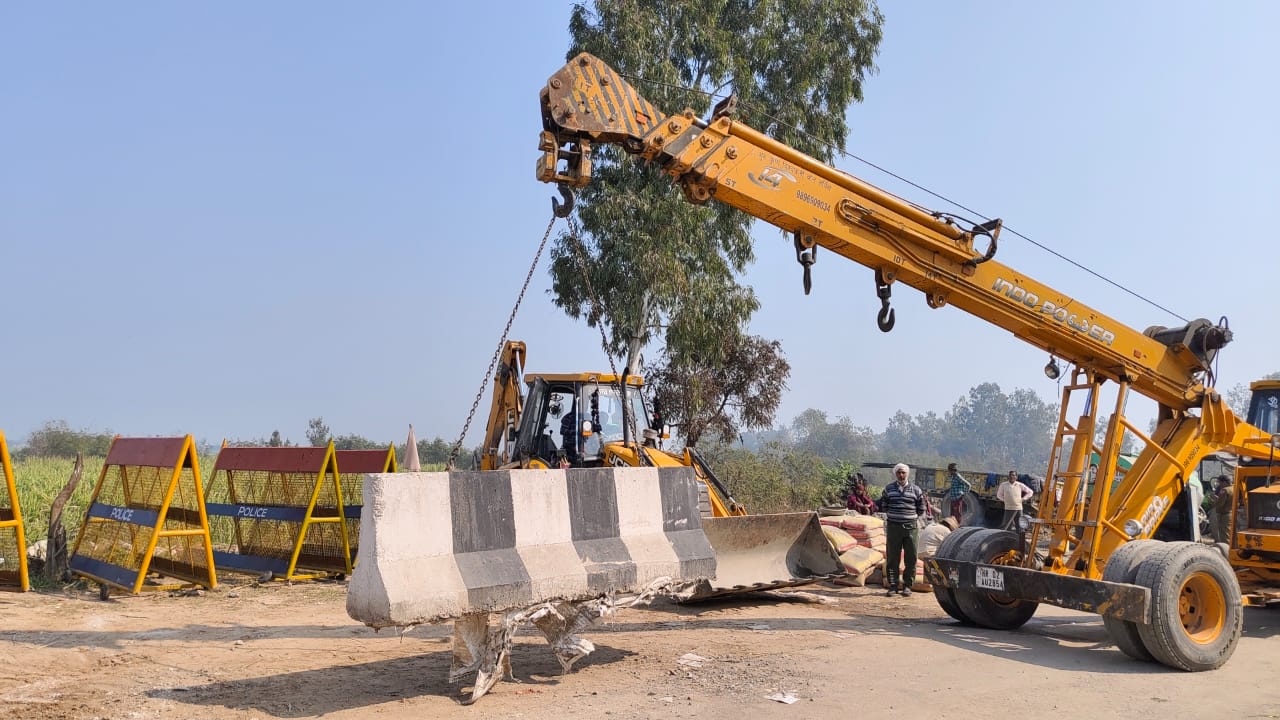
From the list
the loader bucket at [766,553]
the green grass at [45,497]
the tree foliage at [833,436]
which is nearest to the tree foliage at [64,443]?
the green grass at [45,497]

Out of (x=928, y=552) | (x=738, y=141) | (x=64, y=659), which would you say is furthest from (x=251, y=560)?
(x=928, y=552)

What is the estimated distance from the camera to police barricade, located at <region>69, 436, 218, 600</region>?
10.6m

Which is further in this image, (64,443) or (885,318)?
(64,443)

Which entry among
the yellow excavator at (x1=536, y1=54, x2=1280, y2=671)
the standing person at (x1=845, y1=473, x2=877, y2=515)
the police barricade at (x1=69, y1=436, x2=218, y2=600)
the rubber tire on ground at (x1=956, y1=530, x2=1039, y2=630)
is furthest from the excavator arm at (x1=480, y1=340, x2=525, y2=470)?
the standing person at (x1=845, y1=473, x2=877, y2=515)

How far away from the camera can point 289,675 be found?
273 inches

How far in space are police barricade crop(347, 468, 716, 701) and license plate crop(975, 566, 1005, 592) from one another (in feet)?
10.6

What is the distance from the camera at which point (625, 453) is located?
39.2 feet

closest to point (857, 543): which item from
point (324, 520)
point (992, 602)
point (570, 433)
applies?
point (992, 602)

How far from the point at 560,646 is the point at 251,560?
24.1 ft

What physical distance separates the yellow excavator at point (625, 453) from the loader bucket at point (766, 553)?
0.04 ft

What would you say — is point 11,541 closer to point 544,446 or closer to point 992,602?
point 544,446

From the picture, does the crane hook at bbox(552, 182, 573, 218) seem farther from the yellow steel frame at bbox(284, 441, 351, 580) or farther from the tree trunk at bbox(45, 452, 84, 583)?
the tree trunk at bbox(45, 452, 84, 583)

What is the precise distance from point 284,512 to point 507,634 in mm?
7022

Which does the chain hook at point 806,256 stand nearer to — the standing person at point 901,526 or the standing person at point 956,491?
the standing person at point 901,526
